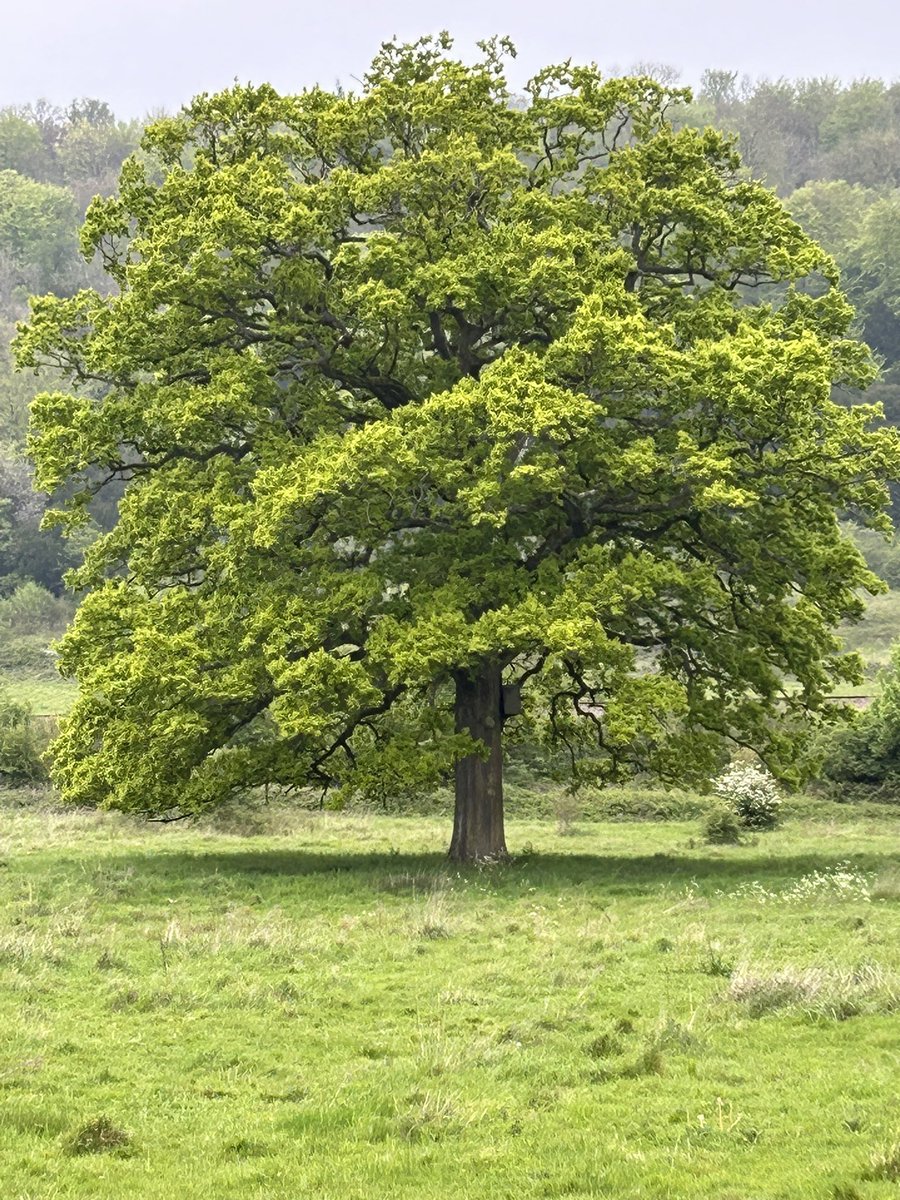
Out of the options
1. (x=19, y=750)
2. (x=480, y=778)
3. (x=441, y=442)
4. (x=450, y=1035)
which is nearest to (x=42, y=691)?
(x=19, y=750)

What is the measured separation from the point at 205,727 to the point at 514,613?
5.80 metres

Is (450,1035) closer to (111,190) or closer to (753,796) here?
(753,796)

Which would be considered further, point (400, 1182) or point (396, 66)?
point (396, 66)

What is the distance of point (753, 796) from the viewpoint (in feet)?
126

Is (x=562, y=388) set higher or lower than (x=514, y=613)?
higher

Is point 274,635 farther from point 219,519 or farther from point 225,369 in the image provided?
point 225,369

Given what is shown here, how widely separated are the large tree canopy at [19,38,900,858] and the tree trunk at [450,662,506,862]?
0.07m

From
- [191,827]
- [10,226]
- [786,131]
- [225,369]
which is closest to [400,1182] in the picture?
[225,369]

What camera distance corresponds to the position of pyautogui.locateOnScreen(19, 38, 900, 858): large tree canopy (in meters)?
22.5

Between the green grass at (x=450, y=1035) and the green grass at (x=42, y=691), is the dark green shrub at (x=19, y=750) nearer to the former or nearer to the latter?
the green grass at (x=42, y=691)

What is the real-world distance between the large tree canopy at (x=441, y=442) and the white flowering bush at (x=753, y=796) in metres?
12.1

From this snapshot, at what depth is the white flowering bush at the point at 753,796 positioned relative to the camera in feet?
126

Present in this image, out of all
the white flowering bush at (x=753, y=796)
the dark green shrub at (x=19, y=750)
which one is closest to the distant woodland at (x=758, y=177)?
the dark green shrub at (x=19, y=750)

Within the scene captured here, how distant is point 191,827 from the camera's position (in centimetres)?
3775
